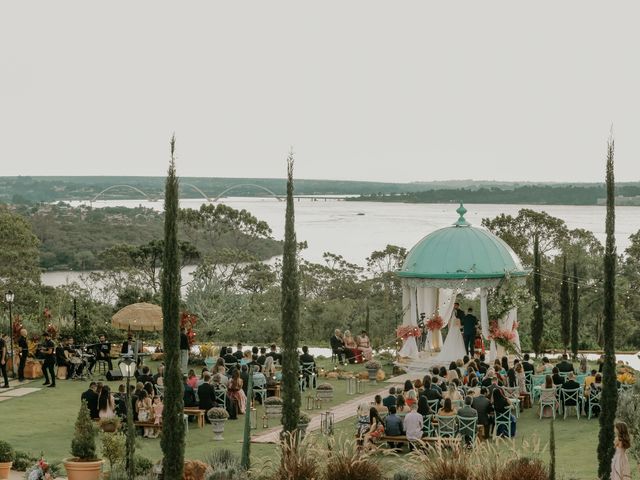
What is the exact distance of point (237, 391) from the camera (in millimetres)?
23219

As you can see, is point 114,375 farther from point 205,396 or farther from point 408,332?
point 408,332

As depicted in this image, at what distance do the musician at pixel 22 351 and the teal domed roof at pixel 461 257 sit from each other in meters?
10.7

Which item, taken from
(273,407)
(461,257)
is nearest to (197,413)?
(273,407)

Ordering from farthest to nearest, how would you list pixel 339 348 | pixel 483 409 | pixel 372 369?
pixel 339 348 < pixel 372 369 < pixel 483 409

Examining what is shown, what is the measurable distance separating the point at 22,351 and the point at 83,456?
12239mm

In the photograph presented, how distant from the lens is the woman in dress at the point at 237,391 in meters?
23.1

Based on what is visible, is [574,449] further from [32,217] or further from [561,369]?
[32,217]

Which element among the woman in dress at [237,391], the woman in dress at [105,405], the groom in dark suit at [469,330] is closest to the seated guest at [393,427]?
the woman in dress at [237,391]

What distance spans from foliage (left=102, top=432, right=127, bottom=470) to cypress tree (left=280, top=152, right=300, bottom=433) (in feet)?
8.59

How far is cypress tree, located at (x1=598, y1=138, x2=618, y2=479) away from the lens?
15438mm

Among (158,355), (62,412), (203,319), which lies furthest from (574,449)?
(203,319)

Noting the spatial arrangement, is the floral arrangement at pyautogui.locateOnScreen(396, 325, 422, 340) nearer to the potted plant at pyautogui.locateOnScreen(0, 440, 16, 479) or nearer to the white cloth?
the white cloth

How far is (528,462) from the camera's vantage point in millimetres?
13656

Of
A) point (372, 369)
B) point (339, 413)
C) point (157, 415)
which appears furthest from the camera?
point (372, 369)
